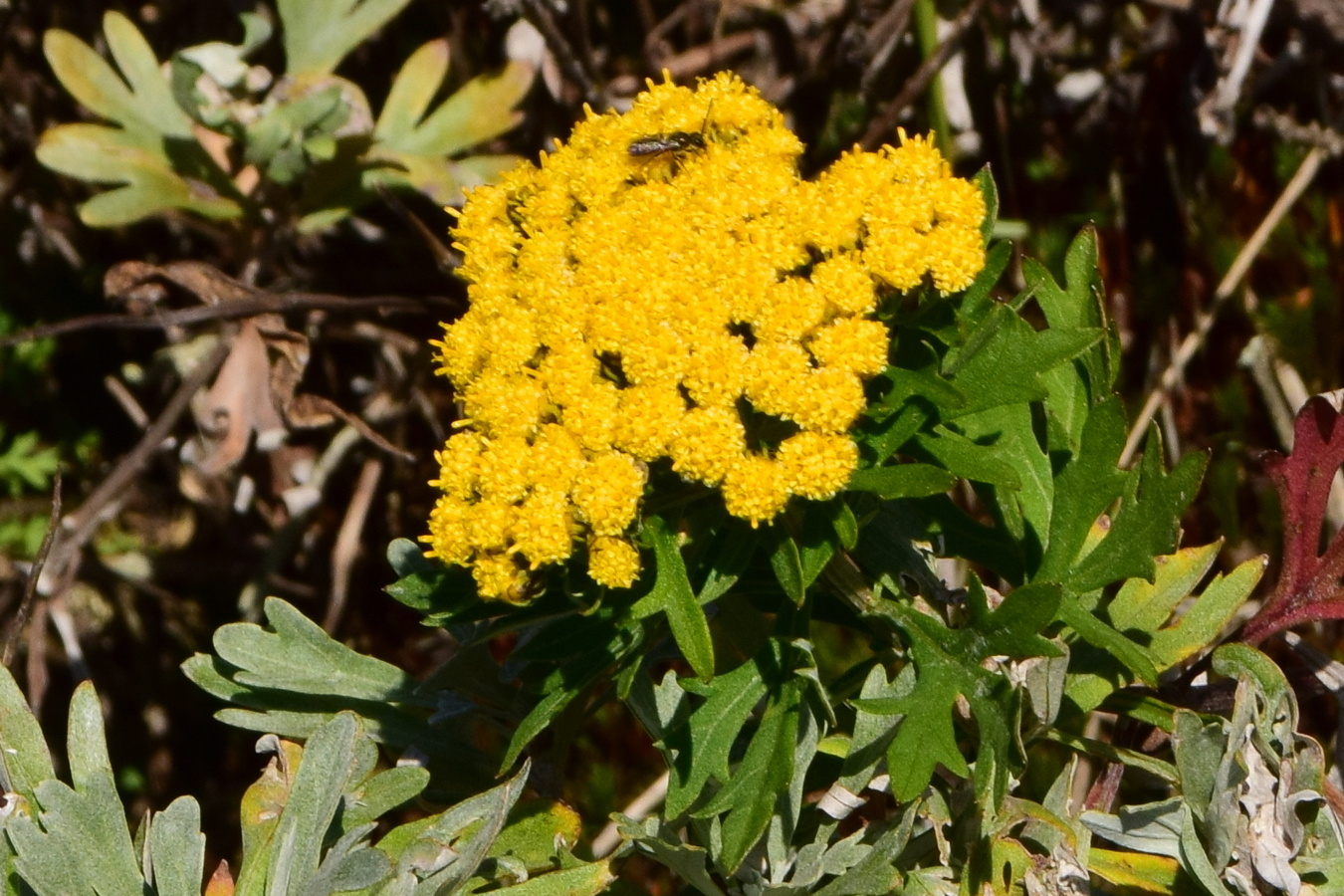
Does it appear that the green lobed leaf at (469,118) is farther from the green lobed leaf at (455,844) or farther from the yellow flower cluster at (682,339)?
the green lobed leaf at (455,844)

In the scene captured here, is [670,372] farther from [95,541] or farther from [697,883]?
[95,541]

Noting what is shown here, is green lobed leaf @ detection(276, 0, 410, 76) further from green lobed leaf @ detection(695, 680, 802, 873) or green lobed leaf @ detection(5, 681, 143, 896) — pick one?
green lobed leaf @ detection(695, 680, 802, 873)

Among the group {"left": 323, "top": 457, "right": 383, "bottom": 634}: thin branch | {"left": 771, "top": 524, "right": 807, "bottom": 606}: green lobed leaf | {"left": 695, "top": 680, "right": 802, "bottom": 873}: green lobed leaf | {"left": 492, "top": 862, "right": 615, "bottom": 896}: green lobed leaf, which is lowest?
{"left": 323, "top": 457, "right": 383, "bottom": 634}: thin branch

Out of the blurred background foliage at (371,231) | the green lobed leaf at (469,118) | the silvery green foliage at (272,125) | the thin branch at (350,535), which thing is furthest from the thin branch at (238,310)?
the thin branch at (350,535)

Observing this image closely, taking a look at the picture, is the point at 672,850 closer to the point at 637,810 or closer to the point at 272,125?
the point at 637,810

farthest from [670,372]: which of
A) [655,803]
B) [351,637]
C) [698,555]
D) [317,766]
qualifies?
[351,637]

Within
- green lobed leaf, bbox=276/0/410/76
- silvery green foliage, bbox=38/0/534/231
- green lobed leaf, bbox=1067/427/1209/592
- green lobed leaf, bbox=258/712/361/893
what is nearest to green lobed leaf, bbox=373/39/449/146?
silvery green foliage, bbox=38/0/534/231
